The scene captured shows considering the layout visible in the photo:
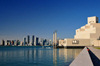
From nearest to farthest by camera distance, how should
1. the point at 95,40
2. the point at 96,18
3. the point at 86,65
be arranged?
1. the point at 86,65
2. the point at 95,40
3. the point at 96,18

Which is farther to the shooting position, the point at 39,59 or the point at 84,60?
the point at 39,59

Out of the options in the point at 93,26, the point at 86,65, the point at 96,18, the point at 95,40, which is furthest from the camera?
the point at 96,18

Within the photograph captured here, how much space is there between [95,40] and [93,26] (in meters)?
12.8

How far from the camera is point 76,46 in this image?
297 feet

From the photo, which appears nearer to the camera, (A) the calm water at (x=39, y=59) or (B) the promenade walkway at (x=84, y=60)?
(B) the promenade walkway at (x=84, y=60)

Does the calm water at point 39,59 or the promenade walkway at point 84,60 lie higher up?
the promenade walkway at point 84,60

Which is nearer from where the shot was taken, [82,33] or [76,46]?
[76,46]

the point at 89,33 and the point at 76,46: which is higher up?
the point at 89,33

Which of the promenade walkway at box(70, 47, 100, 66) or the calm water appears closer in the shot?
the promenade walkway at box(70, 47, 100, 66)

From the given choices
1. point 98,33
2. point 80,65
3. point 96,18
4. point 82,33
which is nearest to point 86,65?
point 80,65

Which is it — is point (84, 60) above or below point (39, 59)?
above

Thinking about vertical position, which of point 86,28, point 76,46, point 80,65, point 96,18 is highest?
point 96,18

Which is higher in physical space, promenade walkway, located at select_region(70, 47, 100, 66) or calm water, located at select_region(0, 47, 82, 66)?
promenade walkway, located at select_region(70, 47, 100, 66)

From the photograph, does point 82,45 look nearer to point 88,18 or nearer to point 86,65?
point 88,18
